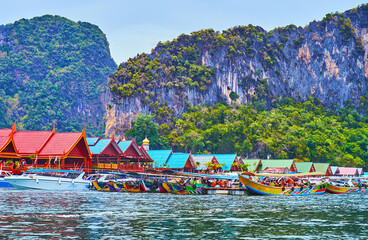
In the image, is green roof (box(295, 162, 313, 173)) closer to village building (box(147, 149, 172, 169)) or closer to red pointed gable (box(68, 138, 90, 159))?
village building (box(147, 149, 172, 169))

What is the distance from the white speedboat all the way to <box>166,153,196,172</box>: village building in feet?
112

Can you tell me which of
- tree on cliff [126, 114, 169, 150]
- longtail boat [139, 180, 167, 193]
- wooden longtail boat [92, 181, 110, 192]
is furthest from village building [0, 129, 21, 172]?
tree on cliff [126, 114, 169, 150]

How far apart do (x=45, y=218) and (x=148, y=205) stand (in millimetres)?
13670

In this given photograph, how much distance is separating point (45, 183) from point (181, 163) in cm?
4169

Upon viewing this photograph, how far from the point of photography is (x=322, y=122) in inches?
7800

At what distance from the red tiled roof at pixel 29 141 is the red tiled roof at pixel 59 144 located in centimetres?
88

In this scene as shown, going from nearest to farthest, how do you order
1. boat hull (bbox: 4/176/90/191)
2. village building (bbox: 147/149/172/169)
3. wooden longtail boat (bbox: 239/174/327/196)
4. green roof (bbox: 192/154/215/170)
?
wooden longtail boat (bbox: 239/174/327/196), boat hull (bbox: 4/176/90/191), village building (bbox: 147/149/172/169), green roof (bbox: 192/154/215/170)

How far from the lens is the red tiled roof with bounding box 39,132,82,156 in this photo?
84.1 m

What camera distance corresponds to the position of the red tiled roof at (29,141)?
279ft

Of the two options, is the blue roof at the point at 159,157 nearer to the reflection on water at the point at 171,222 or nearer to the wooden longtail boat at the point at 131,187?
the wooden longtail boat at the point at 131,187

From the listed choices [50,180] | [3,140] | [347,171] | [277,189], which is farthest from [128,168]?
[347,171]

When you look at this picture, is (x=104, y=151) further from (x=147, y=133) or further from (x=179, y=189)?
(x=147, y=133)

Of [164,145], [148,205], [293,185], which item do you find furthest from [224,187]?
[164,145]

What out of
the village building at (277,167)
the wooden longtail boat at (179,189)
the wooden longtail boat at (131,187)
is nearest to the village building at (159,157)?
the village building at (277,167)
